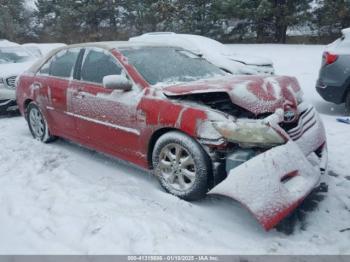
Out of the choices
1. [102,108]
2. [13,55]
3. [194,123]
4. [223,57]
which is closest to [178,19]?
[13,55]

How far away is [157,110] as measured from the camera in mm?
3896

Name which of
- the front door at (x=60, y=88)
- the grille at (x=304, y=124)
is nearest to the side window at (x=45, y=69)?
the front door at (x=60, y=88)

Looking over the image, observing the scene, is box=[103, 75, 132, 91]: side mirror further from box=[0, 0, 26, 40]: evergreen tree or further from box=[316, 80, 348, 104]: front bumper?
box=[0, 0, 26, 40]: evergreen tree

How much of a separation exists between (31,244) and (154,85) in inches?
78.6

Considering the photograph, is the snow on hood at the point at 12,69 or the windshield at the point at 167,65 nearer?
the windshield at the point at 167,65

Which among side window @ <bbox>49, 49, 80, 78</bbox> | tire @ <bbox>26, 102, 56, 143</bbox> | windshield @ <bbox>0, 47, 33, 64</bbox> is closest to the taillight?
side window @ <bbox>49, 49, 80, 78</bbox>

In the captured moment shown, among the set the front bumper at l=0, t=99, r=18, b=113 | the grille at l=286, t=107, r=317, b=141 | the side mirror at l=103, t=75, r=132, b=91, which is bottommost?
the front bumper at l=0, t=99, r=18, b=113

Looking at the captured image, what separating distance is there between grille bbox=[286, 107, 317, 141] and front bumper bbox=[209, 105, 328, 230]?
0.21m

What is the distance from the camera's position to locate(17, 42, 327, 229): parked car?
10.7 feet

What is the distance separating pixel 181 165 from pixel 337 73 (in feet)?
13.8

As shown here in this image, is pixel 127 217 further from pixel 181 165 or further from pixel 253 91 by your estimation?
pixel 253 91

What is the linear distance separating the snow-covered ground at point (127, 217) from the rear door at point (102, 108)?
414 mm

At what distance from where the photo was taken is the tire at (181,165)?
3.62 m

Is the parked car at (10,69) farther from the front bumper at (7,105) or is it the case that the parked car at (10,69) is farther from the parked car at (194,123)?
the parked car at (194,123)
